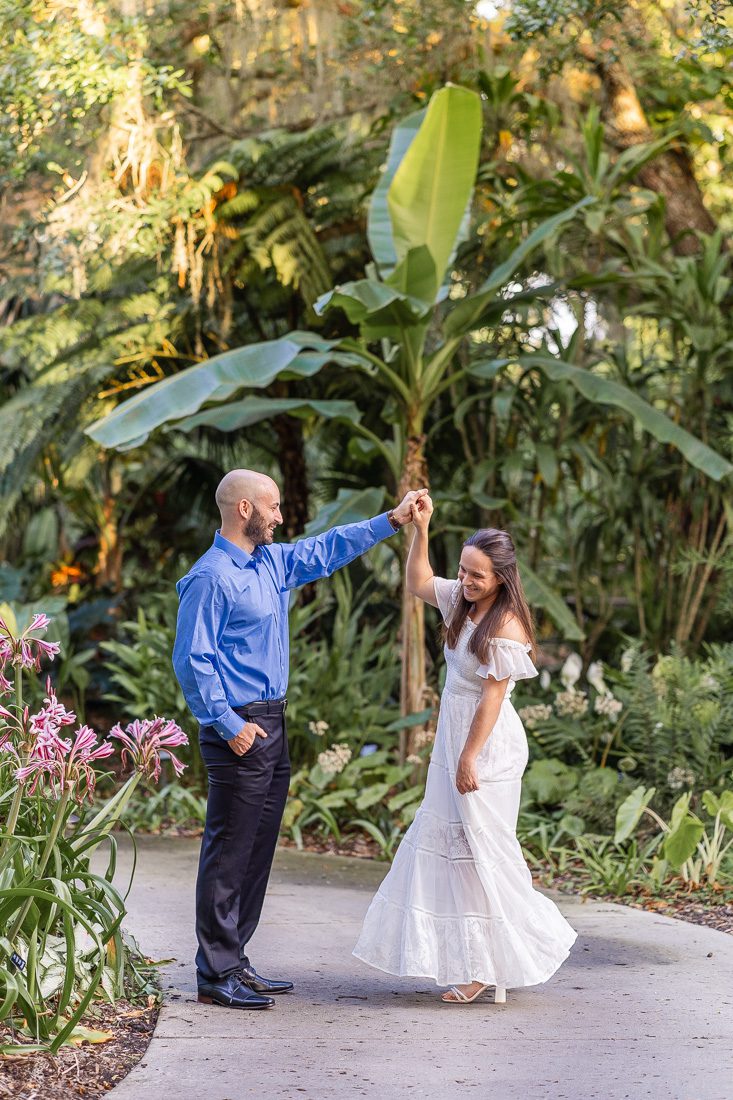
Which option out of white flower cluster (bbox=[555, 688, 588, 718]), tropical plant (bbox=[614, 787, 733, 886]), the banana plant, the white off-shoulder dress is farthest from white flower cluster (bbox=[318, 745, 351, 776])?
the white off-shoulder dress

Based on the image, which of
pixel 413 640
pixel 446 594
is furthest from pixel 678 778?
pixel 446 594

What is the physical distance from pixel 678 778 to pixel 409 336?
9.25 feet

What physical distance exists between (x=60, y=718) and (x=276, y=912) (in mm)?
2210

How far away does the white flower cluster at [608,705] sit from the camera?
23.2 feet

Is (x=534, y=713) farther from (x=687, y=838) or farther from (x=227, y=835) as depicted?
(x=227, y=835)

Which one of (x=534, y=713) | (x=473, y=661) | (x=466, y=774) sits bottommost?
(x=534, y=713)

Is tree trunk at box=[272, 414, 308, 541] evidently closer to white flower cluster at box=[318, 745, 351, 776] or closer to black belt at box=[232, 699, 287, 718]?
white flower cluster at box=[318, 745, 351, 776]

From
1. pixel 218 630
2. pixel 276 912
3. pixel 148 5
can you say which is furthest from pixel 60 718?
pixel 148 5

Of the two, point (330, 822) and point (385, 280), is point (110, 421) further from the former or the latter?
point (330, 822)

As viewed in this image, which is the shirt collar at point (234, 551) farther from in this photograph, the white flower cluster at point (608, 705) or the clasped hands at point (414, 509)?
the white flower cluster at point (608, 705)

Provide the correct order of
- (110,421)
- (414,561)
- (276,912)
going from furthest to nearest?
(110,421)
(276,912)
(414,561)

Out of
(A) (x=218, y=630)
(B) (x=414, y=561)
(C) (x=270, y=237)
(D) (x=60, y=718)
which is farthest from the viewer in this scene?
(C) (x=270, y=237)

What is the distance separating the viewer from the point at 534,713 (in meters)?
7.30

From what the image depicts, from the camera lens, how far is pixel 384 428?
980 centimetres
